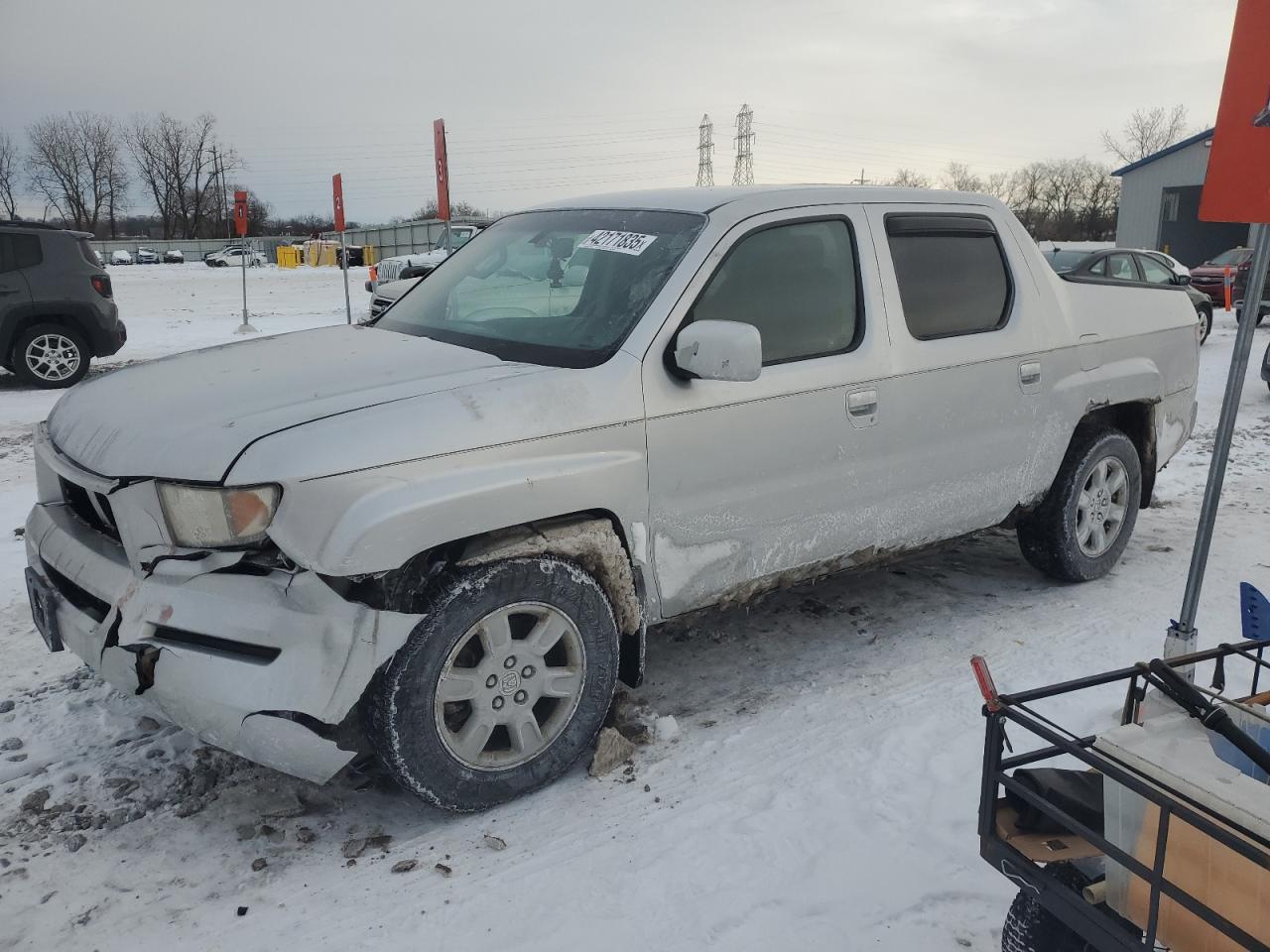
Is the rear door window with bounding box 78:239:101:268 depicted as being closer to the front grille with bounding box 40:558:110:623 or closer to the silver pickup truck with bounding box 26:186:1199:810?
the silver pickup truck with bounding box 26:186:1199:810

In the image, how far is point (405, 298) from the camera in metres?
4.19

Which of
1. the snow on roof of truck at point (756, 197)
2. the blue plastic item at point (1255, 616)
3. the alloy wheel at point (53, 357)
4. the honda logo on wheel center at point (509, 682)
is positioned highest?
the snow on roof of truck at point (756, 197)

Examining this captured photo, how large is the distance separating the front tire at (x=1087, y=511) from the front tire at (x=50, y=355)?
34.3 feet

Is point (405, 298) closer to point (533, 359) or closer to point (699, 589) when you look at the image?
point (533, 359)

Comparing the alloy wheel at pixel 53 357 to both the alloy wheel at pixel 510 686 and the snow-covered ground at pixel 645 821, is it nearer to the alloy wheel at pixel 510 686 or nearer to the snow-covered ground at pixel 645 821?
the snow-covered ground at pixel 645 821

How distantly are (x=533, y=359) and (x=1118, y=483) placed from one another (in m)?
3.23

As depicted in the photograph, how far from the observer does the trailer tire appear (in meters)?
1.93

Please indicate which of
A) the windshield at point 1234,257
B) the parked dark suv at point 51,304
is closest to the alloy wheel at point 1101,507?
the parked dark suv at point 51,304

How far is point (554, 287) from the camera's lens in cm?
365

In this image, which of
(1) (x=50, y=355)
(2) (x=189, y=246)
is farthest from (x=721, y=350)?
(2) (x=189, y=246)

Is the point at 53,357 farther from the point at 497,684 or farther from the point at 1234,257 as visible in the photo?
the point at 1234,257

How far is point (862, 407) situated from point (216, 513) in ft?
7.40

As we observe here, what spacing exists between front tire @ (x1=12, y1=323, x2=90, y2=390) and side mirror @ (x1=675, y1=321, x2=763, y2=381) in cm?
1025

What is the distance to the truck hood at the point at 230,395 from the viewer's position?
2676 mm
